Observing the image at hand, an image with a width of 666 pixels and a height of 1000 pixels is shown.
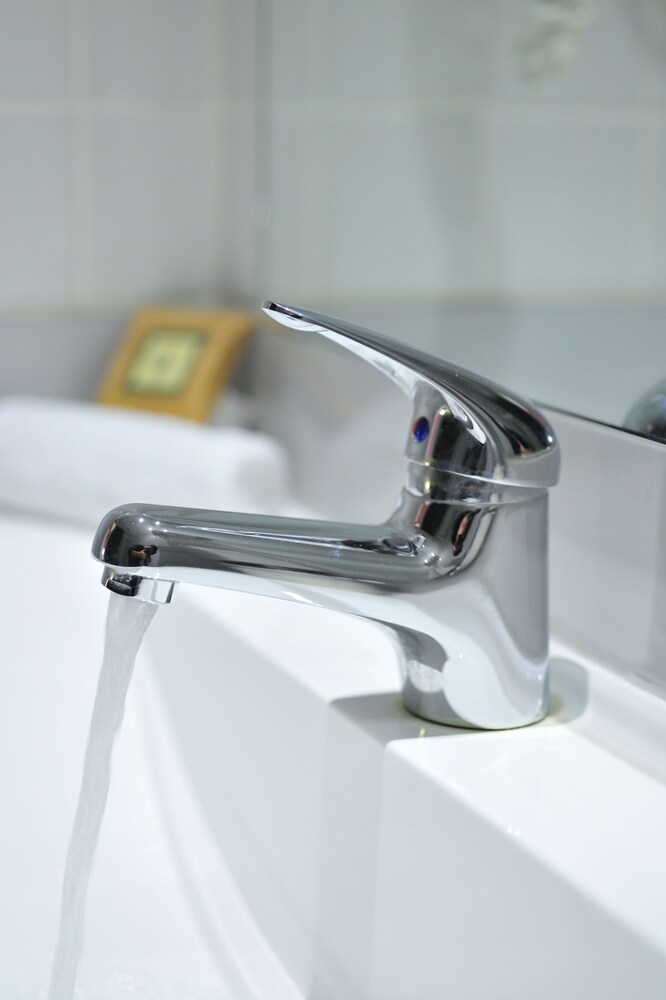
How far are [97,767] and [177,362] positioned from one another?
1.47 feet

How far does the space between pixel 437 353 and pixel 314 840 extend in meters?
0.30

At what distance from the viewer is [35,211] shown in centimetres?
81

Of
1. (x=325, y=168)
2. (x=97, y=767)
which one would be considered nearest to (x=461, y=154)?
(x=325, y=168)

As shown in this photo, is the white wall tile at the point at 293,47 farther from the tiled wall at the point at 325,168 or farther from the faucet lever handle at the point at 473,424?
the faucet lever handle at the point at 473,424

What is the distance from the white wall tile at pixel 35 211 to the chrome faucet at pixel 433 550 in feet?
1.55

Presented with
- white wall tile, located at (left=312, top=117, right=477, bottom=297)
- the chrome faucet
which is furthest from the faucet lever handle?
white wall tile, located at (left=312, top=117, right=477, bottom=297)

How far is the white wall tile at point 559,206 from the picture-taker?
51cm

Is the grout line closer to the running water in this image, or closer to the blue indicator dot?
the blue indicator dot

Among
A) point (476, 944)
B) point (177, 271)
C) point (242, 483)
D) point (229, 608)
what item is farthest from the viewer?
point (177, 271)

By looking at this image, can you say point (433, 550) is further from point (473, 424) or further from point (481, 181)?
point (481, 181)

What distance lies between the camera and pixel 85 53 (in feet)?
2.62

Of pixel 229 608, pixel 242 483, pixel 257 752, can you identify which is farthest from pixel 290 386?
pixel 257 752

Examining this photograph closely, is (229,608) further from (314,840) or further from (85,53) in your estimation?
(85,53)

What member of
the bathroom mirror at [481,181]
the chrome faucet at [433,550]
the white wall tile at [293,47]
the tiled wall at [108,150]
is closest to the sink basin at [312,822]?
the chrome faucet at [433,550]
